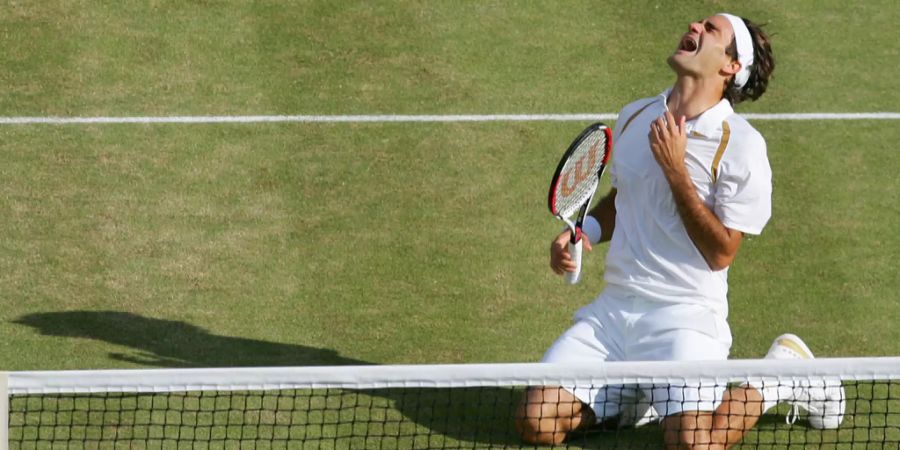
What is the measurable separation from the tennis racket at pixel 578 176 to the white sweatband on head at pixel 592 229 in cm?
31

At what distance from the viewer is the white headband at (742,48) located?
25.7ft

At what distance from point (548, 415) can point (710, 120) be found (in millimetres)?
1624

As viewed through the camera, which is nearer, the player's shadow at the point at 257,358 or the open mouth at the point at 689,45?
the open mouth at the point at 689,45

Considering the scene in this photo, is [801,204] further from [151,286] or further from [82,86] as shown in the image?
[82,86]

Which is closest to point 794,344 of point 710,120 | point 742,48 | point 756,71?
point 710,120

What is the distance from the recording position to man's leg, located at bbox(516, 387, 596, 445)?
771 cm

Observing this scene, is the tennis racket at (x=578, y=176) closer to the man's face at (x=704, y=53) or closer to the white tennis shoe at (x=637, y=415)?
the man's face at (x=704, y=53)

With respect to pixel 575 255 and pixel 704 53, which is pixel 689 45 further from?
pixel 575 255

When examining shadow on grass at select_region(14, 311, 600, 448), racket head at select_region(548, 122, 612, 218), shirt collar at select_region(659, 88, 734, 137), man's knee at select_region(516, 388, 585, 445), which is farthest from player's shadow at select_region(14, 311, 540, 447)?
shirt collar at select_region(659, 88, 734, 137)

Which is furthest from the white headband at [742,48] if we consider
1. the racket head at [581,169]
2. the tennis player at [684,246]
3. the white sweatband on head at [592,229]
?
the white sweatband on head at [592,229]

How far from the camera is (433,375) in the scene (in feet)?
21.2

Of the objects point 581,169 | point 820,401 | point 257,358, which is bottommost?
point 820,401

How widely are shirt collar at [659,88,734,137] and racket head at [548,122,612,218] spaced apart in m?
0.42

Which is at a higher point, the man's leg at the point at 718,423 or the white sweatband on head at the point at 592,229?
the white sweatband on head at the point at 592,229
